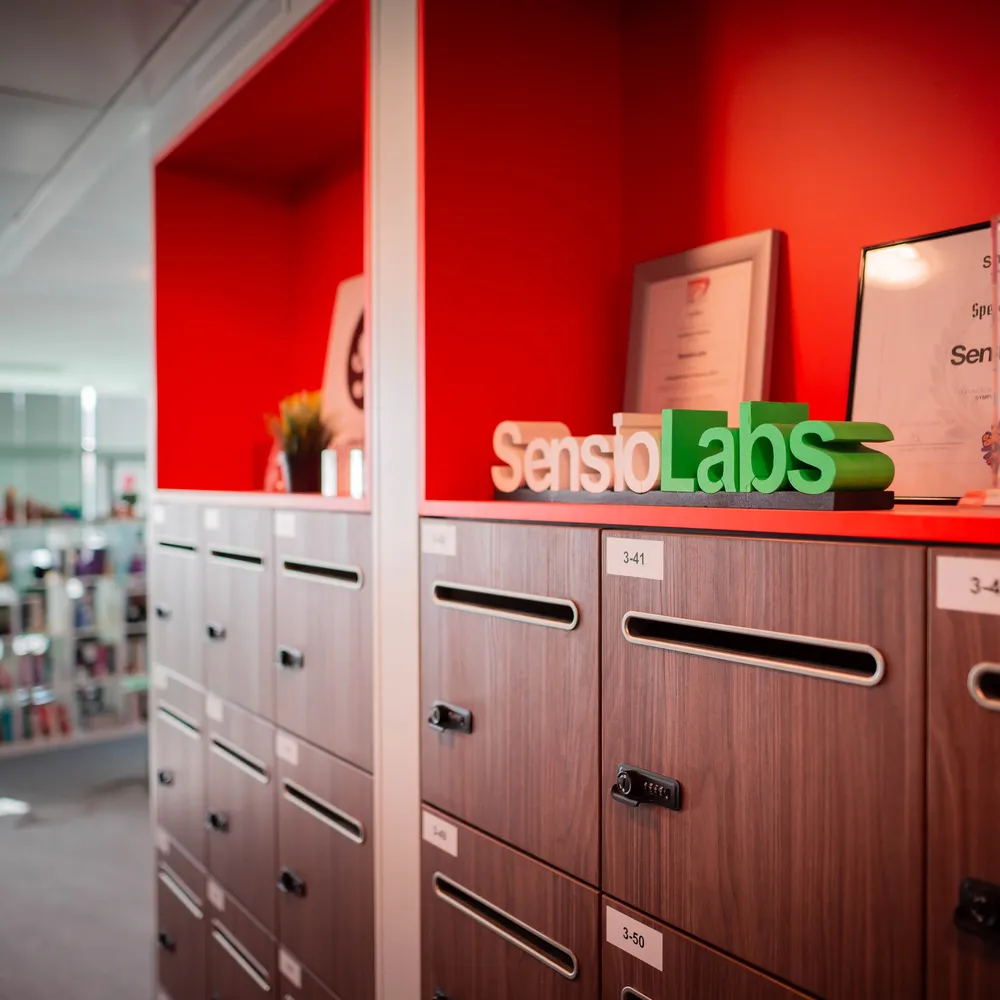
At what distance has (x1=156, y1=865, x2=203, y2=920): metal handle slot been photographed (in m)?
2.42

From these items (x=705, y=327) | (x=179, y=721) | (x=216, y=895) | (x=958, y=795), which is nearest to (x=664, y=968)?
(x=958, y=795)

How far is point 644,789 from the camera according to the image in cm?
110

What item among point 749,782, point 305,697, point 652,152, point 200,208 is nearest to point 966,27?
point 652,152

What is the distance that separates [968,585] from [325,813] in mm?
1374

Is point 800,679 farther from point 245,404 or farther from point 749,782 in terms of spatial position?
Answer: point 245,404

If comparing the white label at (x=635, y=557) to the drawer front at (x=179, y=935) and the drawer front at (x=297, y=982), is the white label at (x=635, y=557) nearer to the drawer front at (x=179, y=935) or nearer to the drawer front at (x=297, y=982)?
the drawer front at (x=297, y=982)

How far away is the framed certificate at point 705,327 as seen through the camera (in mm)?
1449

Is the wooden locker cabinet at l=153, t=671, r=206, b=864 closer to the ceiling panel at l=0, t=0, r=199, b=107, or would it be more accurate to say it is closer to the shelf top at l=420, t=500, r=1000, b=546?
the shelf top at l=420, t=500, r=1000, b=546

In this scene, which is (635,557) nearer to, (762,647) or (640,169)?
(762,647)

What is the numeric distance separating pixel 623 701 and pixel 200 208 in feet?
6.98

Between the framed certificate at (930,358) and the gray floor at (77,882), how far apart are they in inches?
110

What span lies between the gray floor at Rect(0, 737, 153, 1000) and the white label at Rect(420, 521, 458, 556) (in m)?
2.19

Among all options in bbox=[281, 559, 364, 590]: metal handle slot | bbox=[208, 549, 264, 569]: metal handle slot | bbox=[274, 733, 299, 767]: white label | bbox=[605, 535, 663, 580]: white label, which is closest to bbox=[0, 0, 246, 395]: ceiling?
bbox=[208, 549, 264, 569]: metal handle slot

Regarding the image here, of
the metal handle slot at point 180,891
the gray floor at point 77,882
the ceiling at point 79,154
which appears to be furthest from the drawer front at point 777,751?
the gray floor at point 77,882
